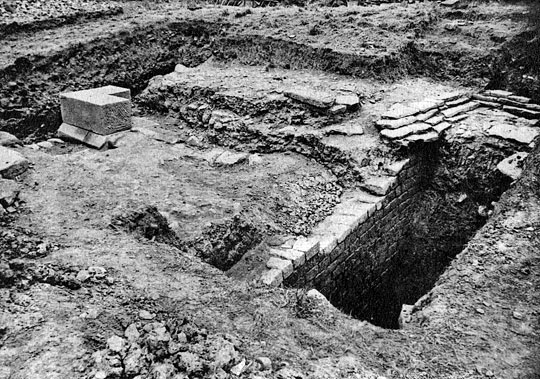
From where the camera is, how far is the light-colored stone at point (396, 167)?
19.4 ft

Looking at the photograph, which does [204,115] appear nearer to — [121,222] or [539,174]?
[121,222]

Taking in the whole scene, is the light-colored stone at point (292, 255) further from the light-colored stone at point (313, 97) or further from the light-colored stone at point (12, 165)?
the light-colored stone at point (12, 165)

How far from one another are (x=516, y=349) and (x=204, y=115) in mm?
5729

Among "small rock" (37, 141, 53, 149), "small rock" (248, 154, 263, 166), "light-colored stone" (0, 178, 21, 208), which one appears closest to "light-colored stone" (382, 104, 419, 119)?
Result: "small rock" (248, 154, 263, 166)

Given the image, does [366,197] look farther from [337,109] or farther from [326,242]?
[337,109]

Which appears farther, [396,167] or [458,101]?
[458,101]

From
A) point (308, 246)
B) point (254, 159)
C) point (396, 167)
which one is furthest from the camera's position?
point (254, 159)

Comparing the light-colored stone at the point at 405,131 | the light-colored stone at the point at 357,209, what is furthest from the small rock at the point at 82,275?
the light-colored stone at the point at 405,131

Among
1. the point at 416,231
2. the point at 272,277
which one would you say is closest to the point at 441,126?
the point at 416,231

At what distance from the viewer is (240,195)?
17.9ft

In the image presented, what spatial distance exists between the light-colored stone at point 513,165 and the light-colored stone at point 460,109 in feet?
3.49

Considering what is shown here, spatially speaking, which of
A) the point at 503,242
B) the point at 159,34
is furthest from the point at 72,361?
the point at 159,34

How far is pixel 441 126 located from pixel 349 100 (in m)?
1.33

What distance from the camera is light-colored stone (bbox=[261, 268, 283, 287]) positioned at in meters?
4.41
